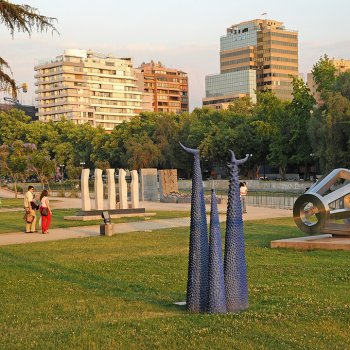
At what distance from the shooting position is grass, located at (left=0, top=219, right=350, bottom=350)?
791cm

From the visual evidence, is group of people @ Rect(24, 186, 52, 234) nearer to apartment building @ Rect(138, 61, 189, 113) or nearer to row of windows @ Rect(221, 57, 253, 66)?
row of windows @ Rect(221, 57, 253, 66)

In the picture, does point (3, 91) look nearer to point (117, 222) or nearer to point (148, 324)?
point (148, 324)

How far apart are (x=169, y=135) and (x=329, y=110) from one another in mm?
30638

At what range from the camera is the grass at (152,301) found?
7.91 m

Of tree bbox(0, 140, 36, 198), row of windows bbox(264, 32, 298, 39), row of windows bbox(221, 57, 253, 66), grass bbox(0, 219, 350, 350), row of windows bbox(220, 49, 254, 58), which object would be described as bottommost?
grass bbox(0, 219, 350, 350)

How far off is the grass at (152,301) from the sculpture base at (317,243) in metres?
0.42

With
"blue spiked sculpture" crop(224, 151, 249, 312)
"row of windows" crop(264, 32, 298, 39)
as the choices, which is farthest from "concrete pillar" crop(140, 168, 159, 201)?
"row of windows" crop(264, 32, 298, 39)

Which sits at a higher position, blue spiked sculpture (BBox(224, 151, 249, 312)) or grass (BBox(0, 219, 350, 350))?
blue spiked sculpture (BBox(224, 151, 249, 312))

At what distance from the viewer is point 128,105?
495ft

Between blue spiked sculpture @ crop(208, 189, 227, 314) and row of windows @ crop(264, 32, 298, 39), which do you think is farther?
row of windows @ crop(264, 32, 298, 39)

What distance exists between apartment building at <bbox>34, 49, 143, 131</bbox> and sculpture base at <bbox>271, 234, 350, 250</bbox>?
123 meters

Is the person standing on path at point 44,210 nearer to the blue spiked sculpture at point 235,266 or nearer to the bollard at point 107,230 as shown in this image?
the bollard at point 107,230

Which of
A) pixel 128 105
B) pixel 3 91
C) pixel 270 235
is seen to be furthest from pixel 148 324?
pixel 128 105

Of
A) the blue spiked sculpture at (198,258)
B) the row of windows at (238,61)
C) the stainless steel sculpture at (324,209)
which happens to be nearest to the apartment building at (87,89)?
the row of windows at (238,61)
